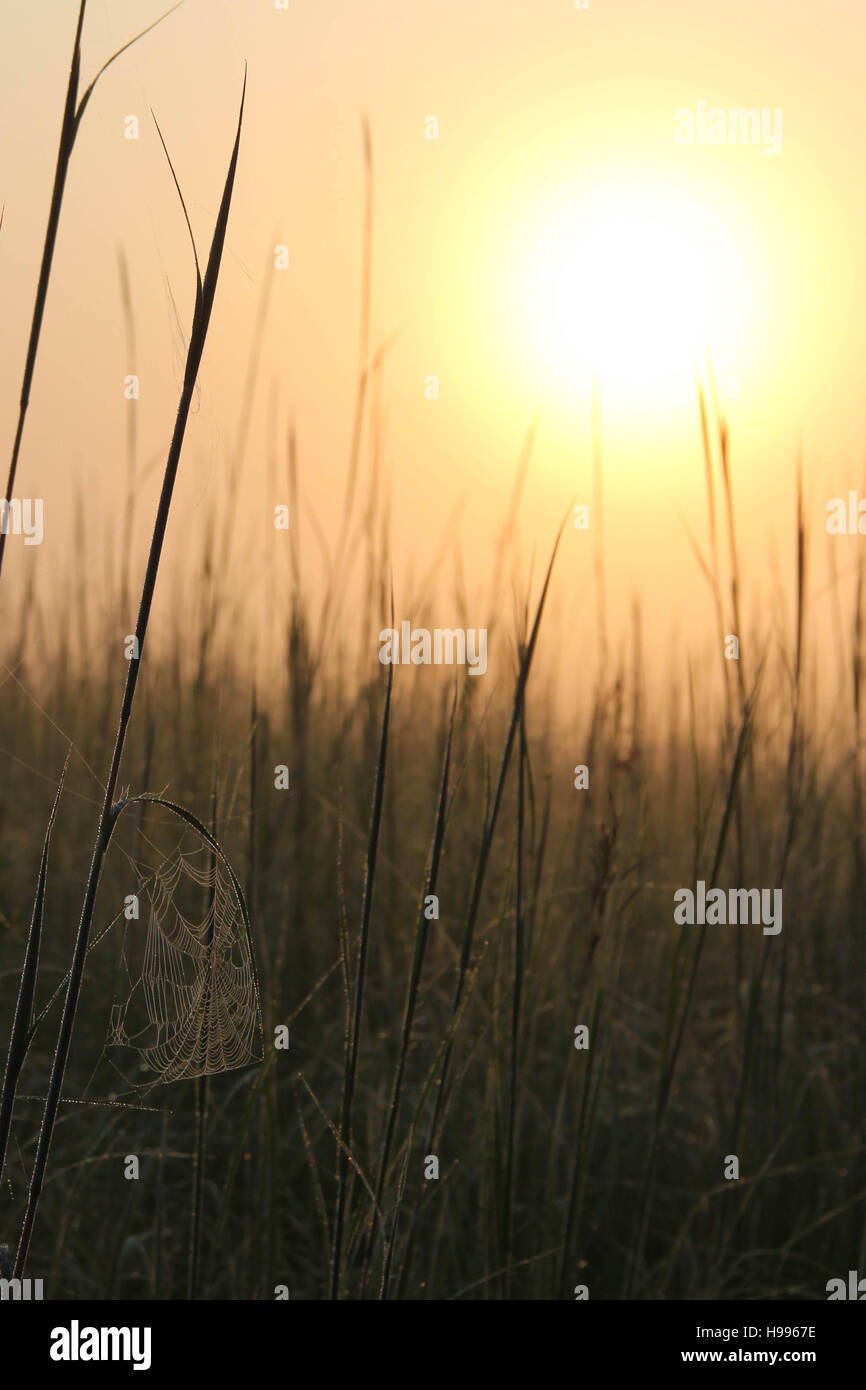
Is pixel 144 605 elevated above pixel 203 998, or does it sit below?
above

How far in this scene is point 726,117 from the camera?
1151 millimetres

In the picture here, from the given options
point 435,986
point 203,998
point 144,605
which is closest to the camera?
point 144,605

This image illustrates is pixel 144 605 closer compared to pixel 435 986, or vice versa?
pixel 144 605

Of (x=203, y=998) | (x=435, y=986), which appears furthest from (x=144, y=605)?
(x=435, y=986)

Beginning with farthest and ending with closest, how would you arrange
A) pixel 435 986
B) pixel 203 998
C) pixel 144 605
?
pixel 435 986, pixel 203 998, pixel 144 605

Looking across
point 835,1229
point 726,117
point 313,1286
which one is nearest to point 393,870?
point 313,1286

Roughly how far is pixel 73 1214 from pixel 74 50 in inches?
39.6

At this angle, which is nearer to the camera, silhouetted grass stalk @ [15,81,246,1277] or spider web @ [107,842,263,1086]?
silhouetted grass stalk @ [15,81,246,1277]

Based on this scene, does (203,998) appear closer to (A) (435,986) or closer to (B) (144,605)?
(B) (144,605)

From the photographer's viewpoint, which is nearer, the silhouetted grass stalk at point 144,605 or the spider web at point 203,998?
the silhouetted grass stalk at point 144,605

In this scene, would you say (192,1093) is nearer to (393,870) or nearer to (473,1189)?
(473,1189)

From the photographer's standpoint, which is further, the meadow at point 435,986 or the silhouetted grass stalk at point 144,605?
the meadow at point 435,986

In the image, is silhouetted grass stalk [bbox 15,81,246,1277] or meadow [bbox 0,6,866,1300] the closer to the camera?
silhouetted grass stalk [bbox 15,81,246,1277]

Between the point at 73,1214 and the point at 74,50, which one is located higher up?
the point at 74,50
